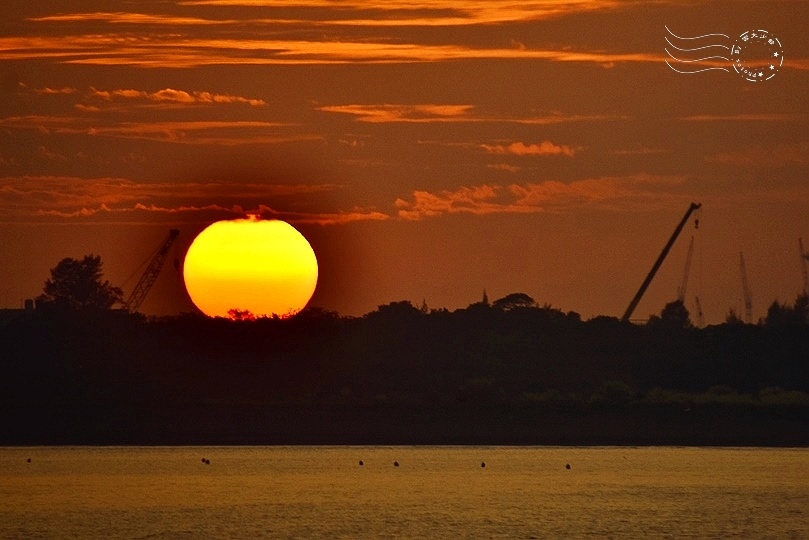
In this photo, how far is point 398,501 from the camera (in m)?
147

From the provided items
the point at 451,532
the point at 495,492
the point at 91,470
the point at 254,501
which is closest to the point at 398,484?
the point at 495,492

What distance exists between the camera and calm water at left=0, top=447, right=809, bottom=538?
4843 inches

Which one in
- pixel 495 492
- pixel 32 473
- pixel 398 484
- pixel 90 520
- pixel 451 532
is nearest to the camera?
pixel 451 532

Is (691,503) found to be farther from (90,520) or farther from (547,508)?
(90,520)

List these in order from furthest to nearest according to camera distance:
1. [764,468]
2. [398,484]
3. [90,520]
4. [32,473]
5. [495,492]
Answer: [764,468], [32,473], [398,484], [495,492], [90,520]

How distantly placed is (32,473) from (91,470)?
7.37 metres

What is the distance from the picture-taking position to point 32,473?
18312cm

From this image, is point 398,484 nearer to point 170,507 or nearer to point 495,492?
point 495,492

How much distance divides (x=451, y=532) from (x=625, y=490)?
43.6 meters

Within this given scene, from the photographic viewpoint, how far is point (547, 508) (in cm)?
14138

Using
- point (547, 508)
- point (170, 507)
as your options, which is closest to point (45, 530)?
point (170, 507)

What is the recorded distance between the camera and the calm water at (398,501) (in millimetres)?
123000

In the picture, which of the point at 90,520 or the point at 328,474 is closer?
the point at 90,520

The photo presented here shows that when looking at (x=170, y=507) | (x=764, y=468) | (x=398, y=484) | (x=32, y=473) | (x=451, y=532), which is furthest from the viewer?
(x=764, y=468)
